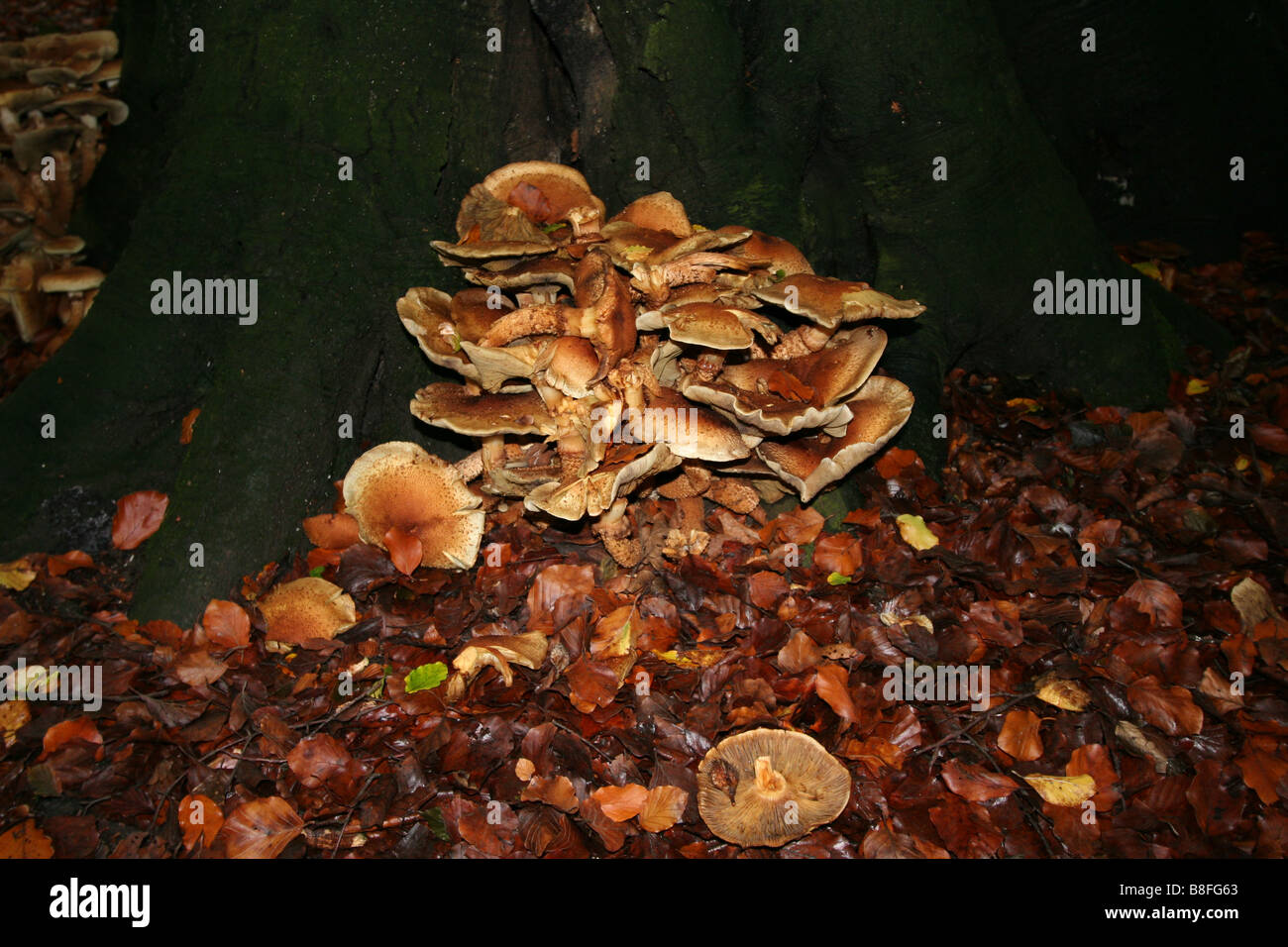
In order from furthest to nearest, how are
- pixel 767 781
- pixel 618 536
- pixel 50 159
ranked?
pixel 50 159 < pixel 618 536 < pixel 767 781

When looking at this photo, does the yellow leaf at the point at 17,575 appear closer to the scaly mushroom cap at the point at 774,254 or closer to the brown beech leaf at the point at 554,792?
the brown beech leaf at the point at 554,792

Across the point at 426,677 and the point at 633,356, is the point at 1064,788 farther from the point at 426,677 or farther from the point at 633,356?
the point at 426,677

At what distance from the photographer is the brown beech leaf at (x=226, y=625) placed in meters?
3.43

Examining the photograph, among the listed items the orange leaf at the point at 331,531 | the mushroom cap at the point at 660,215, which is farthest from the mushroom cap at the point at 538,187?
the orange leaf at the point at 331,531

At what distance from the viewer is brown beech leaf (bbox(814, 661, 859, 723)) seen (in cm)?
299

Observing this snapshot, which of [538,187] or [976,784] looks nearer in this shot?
[976,784]

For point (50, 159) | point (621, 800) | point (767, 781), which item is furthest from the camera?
point (50, 159)

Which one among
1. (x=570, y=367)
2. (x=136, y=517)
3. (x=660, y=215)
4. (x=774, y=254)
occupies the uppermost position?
(x=660, y=215)

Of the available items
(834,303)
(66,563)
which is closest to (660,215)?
(834,303)

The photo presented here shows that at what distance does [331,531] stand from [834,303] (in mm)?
2648

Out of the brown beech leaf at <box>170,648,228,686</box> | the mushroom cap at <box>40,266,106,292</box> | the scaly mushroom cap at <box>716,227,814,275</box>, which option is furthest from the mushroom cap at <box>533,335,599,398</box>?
the mushroom cap at <box>40,266,106,292</box>

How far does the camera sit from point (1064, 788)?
2828mm

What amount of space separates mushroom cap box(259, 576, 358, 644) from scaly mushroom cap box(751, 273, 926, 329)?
235 centimetres
